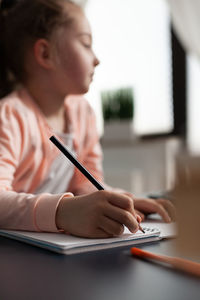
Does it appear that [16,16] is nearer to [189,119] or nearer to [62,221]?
[62,221]

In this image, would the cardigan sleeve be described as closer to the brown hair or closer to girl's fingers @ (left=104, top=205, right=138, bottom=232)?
girl's fingers @ (left=104, top=205, right=138, bottom=232)

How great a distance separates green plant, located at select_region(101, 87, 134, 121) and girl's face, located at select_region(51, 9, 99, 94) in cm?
197

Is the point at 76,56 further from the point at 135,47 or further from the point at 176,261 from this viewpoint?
the point at 135,47

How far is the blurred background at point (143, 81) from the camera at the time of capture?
9.84ft

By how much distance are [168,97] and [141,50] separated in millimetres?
406

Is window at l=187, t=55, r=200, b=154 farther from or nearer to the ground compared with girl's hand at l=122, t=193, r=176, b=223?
farther from the ground

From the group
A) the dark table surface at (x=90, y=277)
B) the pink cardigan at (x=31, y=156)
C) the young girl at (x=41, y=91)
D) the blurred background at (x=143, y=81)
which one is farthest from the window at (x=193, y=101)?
the dark table surface at (x=90, y=277)

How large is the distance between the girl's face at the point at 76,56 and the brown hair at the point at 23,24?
0.03 m

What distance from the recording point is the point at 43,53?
987mm

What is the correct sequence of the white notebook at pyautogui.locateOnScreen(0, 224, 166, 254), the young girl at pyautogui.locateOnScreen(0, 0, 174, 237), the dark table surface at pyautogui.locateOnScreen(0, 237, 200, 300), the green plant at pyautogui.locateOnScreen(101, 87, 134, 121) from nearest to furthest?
the dark table surface at pyautogui.locateOnScreen(0, 237, 200, 300) → the white notebook at pyautogui.locateOnScreen(0, 224, 166, 254) → the young girl at pyautogui.locateOnScreen(0, 0, 174, 237) → the green plant at pyautogui.locateOnScreen(101, 87, 134, 121)

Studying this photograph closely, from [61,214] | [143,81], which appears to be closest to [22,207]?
[61,214]

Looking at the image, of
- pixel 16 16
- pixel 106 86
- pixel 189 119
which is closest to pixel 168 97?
pixel 189 119

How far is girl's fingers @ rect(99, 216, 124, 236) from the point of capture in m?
0.61

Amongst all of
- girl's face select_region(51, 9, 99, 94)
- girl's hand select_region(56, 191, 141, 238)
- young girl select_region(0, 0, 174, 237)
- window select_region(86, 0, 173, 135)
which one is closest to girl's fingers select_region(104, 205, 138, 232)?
girl's hand select_region(56, 191, 141, 238)
